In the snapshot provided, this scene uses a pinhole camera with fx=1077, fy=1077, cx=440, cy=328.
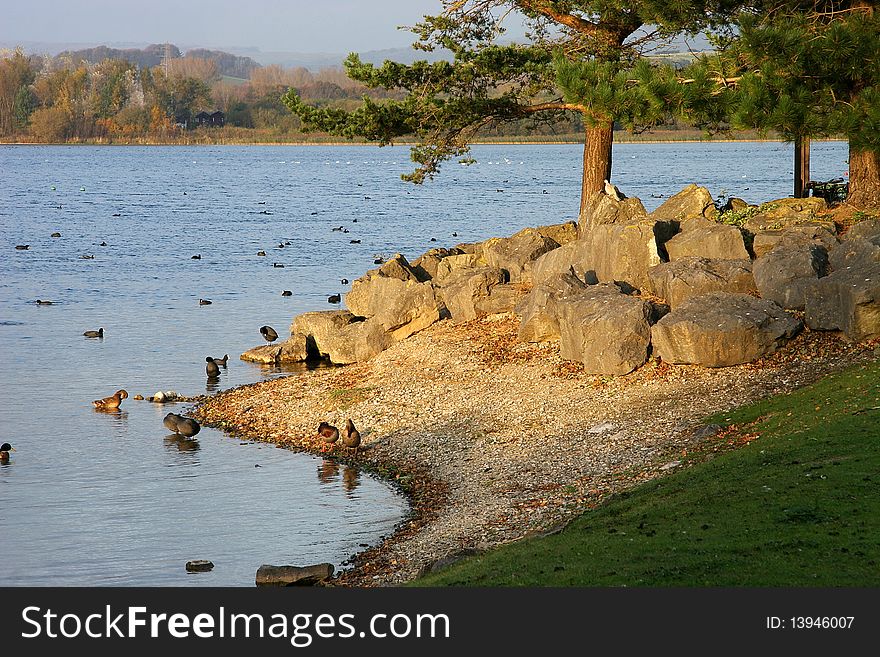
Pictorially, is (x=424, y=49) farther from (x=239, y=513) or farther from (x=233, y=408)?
(x=239, y=513)

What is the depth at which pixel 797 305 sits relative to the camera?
70.4ft

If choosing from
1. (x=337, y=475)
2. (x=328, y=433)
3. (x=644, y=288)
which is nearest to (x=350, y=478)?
(x=337, y=475)

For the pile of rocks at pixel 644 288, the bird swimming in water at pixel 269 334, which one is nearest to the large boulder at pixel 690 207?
the pile of rocks at pixel 644 288

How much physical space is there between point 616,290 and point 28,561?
13.0m

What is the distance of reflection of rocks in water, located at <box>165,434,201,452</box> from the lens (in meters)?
22.2

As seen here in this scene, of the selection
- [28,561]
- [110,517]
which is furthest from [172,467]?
[28,561]

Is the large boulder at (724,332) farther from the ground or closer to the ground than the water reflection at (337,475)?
farther from the ground

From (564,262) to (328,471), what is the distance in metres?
9.27

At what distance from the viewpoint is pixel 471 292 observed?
2712 cm

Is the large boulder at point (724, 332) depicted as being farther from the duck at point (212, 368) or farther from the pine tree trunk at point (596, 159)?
the duck at point (212, 368)

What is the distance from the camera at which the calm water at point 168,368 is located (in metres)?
16.5

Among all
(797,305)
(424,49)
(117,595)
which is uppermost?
(424,49)

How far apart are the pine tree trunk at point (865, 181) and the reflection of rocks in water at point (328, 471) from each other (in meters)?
14.5

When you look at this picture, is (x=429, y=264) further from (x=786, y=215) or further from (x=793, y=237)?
(x=793, y=237)
